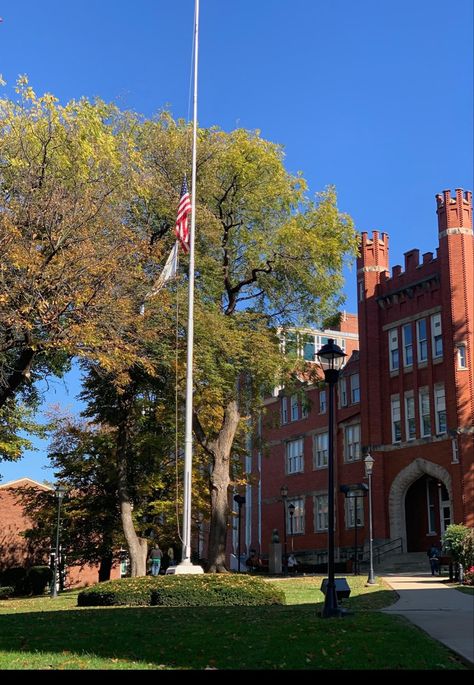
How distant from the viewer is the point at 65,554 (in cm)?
Answer: 3909

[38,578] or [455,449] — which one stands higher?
[455,449]

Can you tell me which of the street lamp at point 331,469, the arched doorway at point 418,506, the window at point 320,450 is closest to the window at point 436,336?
the arched doorway at point 418,506

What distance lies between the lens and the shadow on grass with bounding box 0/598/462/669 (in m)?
8.23

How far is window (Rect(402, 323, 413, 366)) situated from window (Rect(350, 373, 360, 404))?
5.25 meters

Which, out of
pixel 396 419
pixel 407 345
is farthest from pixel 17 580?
pixel 407 345

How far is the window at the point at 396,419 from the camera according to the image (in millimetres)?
44400

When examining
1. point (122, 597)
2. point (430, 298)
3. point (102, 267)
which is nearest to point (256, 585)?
point (122, 597)

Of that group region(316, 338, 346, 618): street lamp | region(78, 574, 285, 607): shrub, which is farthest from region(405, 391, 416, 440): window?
region(316, 338, 346, 618): street lamp

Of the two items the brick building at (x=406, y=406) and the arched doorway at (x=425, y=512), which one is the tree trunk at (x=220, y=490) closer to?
the brick building at (x=406, y=406)

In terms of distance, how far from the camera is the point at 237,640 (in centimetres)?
1011

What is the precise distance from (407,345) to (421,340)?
1166 mm

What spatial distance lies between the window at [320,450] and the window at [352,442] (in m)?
2.35

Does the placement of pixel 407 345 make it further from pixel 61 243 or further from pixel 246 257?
pixel 61 243

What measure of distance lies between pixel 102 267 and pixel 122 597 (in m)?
8.73
